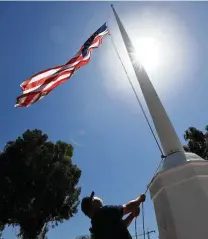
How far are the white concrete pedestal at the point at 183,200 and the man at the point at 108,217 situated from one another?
31cm

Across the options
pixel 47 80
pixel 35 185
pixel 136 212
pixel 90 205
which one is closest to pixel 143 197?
pixel 136 212

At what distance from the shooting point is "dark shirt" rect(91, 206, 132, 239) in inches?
105

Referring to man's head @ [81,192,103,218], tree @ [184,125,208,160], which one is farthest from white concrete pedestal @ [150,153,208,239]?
tree @ [184,125,208,160]

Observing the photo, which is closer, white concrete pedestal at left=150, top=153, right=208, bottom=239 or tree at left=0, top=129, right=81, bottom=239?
white concrete pedestal at left=150, top=153, right=208, bottom=239

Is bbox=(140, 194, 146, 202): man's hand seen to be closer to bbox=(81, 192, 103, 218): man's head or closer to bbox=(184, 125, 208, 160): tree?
bbox=(81, 192, 103, 218): man's head

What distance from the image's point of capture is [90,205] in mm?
2865

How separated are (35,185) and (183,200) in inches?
851

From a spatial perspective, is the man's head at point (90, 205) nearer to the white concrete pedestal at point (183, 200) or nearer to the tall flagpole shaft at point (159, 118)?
the white concrete pedestal at point (183, 200)

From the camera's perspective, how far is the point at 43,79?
251 inches

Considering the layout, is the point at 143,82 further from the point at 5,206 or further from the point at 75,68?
the point at 5,206

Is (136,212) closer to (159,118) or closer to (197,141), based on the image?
(159,118)

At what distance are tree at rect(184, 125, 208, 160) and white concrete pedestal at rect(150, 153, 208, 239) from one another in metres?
20.5

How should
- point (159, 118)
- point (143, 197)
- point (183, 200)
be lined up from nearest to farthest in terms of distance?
point (183, 200) → point (143, 197) → point (159, 118)

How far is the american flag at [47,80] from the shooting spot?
608cm
